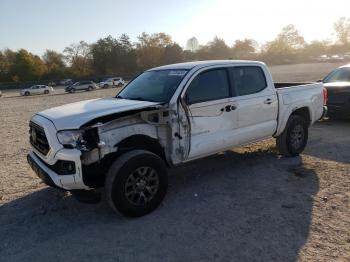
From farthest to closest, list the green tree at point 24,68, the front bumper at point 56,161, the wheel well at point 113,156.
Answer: the green tree at point 24,68 → the wheel well at point 113,156 → the front bumper at point 56,161

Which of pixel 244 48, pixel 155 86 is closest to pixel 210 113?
pixel 155 86

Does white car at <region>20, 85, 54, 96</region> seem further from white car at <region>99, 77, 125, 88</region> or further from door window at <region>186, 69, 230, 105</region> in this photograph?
door window at <region>186, 69, 230, 105</region>

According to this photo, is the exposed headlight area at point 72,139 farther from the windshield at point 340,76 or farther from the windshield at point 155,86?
the windshield at point 340,76

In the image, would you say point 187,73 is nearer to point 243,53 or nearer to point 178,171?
point 178,171

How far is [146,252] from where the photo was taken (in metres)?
3.75

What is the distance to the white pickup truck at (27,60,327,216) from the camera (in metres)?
4.28

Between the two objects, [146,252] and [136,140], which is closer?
[146,252]

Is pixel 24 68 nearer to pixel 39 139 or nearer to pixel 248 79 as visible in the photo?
pixel 248 79

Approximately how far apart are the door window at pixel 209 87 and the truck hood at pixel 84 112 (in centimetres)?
66

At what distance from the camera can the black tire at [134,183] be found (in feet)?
14.1

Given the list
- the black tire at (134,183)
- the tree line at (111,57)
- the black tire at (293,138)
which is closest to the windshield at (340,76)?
the black tire at (293,138)

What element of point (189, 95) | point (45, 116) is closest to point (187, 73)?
point (189, 95)

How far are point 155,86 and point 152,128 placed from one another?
97cm

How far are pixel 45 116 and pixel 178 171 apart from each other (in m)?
2.64
